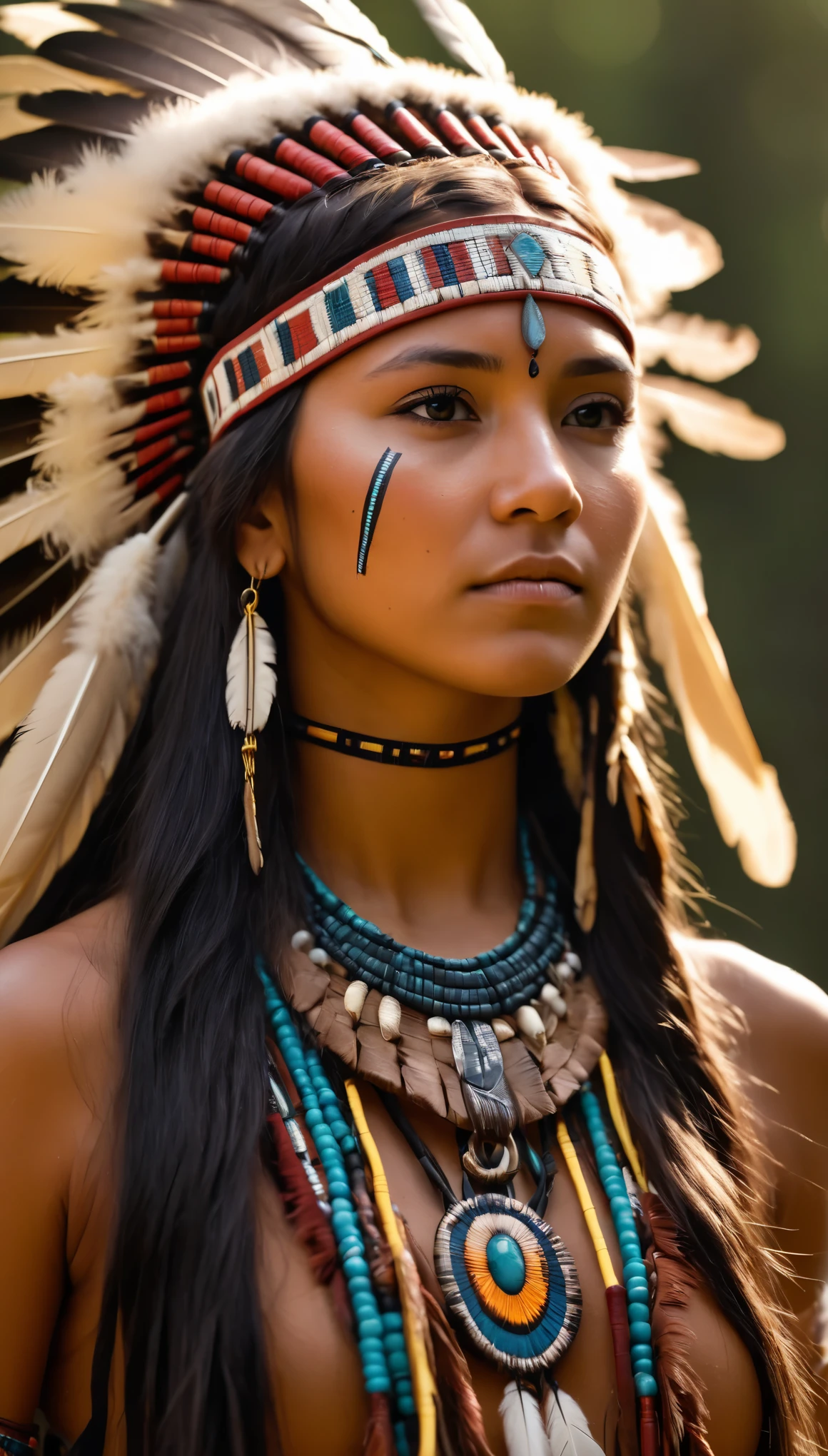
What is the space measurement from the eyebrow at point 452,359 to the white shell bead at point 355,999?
2.54 feet

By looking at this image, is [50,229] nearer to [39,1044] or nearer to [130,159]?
[130,159]

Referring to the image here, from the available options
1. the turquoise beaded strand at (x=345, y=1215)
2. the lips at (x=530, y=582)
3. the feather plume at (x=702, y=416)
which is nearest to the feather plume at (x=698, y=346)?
the feather plume at (x=702, y=416)

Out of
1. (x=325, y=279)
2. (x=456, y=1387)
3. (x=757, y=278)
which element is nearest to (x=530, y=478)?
(x=325, y=279)

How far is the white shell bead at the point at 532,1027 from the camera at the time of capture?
5.61 ft

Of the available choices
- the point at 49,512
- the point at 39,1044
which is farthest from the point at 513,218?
the point at 39,1044

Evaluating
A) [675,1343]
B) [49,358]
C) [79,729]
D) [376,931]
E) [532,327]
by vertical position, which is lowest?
[675,1343]

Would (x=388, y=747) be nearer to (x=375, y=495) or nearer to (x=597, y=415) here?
(x=375, y=495)

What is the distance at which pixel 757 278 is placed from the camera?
4199 mm

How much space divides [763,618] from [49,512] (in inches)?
117

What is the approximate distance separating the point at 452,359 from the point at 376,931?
2.40 ft

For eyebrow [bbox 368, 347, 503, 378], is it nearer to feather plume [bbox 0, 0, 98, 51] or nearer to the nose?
the nose

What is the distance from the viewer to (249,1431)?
1.32m

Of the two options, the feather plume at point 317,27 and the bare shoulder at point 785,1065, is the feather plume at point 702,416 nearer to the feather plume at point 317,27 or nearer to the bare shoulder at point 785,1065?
the feather plume at point 317,27

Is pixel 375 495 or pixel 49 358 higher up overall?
pixel 49 358
